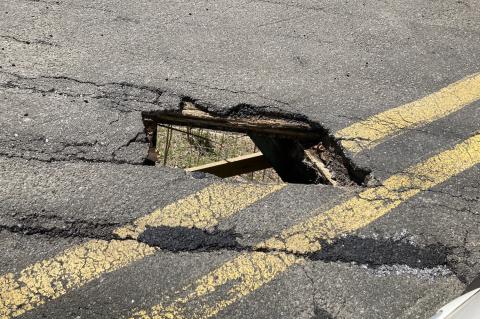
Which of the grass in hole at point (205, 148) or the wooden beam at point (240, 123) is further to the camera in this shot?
the grass in hole at point (205, 148)

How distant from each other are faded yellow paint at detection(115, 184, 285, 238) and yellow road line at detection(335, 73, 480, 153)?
659 mm

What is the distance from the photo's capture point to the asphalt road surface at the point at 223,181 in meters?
2.58

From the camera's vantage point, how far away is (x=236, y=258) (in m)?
2.70

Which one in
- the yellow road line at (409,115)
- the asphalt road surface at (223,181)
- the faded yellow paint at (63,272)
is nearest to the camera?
the faded yellow paint at (63,272)

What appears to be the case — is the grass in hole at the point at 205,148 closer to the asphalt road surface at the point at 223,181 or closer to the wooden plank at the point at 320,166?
the asphalt road surface at the point at 223,181

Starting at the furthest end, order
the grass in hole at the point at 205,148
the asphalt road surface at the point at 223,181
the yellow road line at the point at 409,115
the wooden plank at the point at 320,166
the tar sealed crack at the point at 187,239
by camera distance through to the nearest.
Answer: the grass in hole at the point at 205,148 → the yellow road line at the point at 409,115 → the wooden plank at the point at 320,166 → the tar sealed crack at the point at 187,239 → the asphalt road surface at the point at 223,181

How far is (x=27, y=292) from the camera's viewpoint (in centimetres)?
245

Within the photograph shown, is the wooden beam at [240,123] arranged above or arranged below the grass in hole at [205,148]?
above

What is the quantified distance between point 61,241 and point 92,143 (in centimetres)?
71

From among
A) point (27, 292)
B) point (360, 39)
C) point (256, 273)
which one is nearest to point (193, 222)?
point (256, 273)

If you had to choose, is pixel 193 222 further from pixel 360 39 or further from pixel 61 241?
pixel 360 39

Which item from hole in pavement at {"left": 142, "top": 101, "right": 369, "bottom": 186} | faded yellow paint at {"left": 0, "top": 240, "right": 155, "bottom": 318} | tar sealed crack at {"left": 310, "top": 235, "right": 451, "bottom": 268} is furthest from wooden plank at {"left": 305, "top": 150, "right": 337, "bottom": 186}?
faded yellow paint at {"left": 0, "top": 240, "right": 155, "bottom": 318}

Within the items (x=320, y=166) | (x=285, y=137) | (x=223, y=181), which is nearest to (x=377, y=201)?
(x=320, y=166)

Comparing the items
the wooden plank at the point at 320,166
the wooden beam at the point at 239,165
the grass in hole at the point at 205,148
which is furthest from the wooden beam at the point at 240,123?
the grass in hole at the point at 205,148
